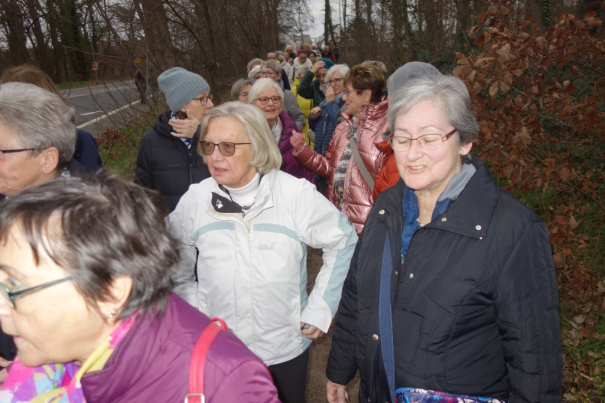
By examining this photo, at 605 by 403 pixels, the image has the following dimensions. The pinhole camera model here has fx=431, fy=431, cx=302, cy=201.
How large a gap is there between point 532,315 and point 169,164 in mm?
2431

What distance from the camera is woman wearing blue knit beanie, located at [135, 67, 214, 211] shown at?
3.06m

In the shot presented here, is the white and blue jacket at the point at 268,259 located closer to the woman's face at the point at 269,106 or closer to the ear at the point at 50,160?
the ear at the point at 50,160

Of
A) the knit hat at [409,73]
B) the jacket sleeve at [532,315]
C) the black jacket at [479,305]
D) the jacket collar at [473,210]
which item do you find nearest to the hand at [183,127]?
the knit hat at [409,73]

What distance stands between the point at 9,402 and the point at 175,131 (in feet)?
7.26

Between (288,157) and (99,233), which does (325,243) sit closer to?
(99,233)

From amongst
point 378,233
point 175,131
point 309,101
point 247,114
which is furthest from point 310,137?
point 378,233

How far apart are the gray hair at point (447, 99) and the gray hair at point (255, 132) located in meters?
0.77

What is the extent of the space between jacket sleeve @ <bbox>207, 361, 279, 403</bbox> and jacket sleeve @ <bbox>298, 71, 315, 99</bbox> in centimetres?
725

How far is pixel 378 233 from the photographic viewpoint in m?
1.91

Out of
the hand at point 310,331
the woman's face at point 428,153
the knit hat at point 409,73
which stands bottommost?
the hand at point 310,331

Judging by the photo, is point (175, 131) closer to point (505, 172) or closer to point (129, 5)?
point (505, 172)

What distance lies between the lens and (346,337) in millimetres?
2111

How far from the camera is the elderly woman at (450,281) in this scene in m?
1.57

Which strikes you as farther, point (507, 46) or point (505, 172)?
point (505, 172)
